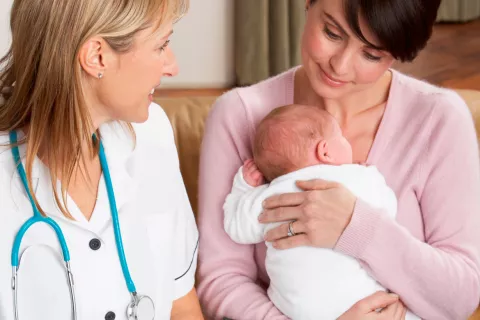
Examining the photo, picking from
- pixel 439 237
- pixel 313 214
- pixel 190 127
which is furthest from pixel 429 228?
pixel 190 127

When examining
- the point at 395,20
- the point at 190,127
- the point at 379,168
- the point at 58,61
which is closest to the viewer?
the point at 58,61

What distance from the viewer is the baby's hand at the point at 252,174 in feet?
5.69

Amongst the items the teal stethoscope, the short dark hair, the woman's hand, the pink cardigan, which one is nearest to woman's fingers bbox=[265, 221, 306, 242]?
the pink cardigan

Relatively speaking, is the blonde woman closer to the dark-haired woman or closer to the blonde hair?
the blonde hair

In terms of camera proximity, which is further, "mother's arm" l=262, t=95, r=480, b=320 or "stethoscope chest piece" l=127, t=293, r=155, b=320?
"mother's arm" l=262, t=95, r=480, b=320

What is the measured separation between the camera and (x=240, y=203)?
5.63 feet

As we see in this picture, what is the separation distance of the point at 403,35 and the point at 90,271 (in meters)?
0.81

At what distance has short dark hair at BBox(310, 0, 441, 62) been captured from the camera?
1531mm

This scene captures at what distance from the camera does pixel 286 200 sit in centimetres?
165

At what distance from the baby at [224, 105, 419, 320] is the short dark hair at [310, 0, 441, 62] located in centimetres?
23

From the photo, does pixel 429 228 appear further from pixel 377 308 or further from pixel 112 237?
pixel 112 237

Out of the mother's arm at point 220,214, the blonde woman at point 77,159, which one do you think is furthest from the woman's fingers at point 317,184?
Result: the blonde woman at point 77,159

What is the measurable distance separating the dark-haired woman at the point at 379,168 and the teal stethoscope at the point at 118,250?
1.04ft

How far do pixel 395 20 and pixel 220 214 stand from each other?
0.62 meters
